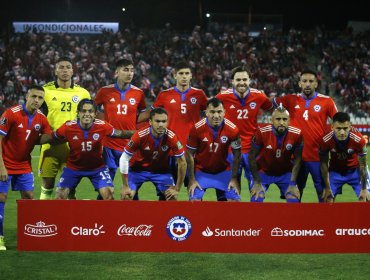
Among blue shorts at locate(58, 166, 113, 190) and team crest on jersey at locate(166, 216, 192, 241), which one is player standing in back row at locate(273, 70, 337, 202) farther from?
blue shorts at locate(58, 166, 113, 190)

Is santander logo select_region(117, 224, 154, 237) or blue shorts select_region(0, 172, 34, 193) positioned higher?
blue shorts select_region(0, 172, 34, 193)

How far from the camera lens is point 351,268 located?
6.04 metres

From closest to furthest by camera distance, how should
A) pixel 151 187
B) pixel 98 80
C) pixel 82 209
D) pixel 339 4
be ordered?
Answer: pixel 82 209 → pixel 151 187 → pixel 98 80 → pixel 339 4

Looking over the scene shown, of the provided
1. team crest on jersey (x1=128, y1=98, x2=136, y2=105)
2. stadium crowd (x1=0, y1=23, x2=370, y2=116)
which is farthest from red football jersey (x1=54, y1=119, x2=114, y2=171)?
stadium crowd (x1=0, y1=23, x2=370, y2=116)

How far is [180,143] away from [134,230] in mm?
1307

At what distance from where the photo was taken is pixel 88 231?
6598 mm

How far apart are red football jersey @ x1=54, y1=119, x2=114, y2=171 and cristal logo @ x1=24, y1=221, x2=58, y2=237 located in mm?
1224

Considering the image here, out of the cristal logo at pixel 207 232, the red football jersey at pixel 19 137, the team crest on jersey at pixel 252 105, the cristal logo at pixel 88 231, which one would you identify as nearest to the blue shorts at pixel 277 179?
→ the team crest on jersey at pixel 252 105

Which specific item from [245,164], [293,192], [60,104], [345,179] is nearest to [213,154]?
[245,164]

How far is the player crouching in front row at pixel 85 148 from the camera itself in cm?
743

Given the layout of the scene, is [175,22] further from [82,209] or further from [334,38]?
[82,209]

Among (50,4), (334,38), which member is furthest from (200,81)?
(50,4)

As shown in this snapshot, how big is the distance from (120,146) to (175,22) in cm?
2820

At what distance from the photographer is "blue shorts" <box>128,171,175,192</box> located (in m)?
7.69
